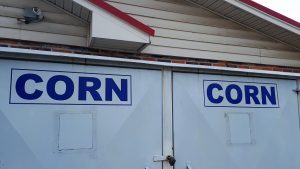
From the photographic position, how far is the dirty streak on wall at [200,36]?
468 centimetres

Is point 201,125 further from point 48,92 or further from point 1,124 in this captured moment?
point 1,124

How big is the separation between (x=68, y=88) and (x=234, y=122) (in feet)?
9.39

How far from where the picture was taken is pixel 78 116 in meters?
3.99

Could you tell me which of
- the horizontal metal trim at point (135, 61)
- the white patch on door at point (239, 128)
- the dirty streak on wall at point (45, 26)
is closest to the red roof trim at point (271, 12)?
the horizontal metal trim at point (135, 61)

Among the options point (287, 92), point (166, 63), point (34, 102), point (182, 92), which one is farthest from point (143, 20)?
point (287, 92)

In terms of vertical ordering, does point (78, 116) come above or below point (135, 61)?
below

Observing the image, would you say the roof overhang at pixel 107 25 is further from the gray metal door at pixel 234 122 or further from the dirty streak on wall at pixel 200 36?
the gray metal door at pixel 234 122

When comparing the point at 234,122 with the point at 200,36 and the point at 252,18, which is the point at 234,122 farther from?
the point at 252,18

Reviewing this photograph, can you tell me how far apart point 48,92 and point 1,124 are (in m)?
0.71

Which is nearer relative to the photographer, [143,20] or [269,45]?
[143,20]

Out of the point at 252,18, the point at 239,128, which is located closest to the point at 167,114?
the point at 239,128

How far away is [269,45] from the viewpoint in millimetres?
5488

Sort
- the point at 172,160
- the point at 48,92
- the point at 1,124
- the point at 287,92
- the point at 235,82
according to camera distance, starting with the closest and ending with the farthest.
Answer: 1. the point at 1,124
2. the point at 48,92
3. the point at 172,160
4. the point at 235,82
5. the point at 287,92

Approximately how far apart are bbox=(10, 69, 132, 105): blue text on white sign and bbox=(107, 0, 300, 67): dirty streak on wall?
809 millimetres
